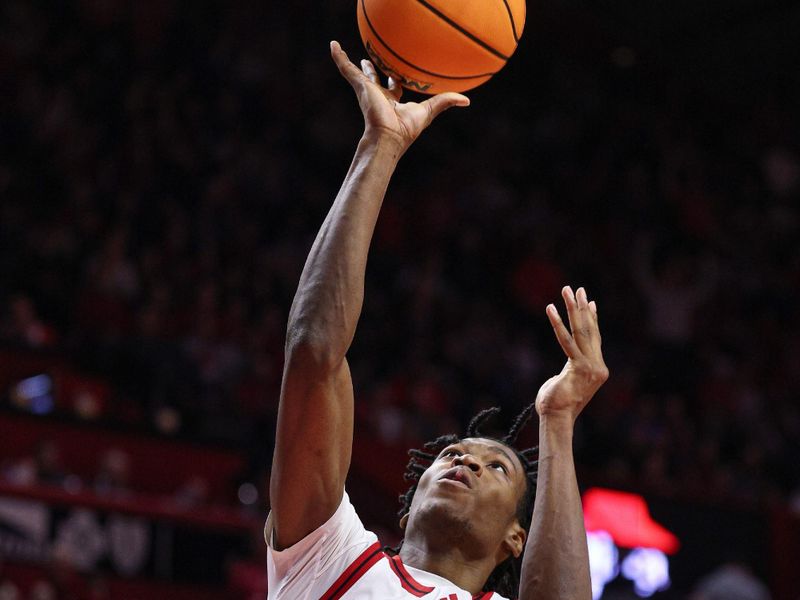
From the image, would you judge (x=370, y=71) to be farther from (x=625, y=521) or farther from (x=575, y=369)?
(x=625, y=521)

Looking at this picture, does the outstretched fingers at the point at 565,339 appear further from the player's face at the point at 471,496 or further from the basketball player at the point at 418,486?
the player's face at the point at 471,496

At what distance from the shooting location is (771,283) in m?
12.3

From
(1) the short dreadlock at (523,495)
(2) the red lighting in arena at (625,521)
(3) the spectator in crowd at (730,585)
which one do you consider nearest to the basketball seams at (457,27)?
(1) the short dreadlock at (523,495)

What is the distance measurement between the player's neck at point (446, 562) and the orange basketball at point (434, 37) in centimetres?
105

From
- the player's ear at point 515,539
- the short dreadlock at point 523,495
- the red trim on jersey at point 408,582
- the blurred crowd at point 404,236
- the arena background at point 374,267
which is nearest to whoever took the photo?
the red trim on jersey at point 408,582

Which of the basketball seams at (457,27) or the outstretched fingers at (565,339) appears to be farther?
the basketball seams at (457,27)

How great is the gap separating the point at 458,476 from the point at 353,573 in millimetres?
419

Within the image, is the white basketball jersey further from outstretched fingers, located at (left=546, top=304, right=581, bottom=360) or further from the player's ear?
outstretched fingers, located at (left=546, top=304, right=581, bottom=360)

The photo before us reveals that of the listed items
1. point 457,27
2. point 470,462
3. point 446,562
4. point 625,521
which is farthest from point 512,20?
point 625,521

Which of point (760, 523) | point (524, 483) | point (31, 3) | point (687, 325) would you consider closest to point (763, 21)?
point (687, 325)

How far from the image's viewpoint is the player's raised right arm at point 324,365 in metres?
2.16

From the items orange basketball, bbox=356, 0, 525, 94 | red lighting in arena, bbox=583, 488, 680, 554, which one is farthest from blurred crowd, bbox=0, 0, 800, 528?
orange basketball, bbox=356, 0, 525, 94

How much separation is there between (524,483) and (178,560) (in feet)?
14.2

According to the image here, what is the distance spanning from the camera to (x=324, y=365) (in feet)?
7.07
